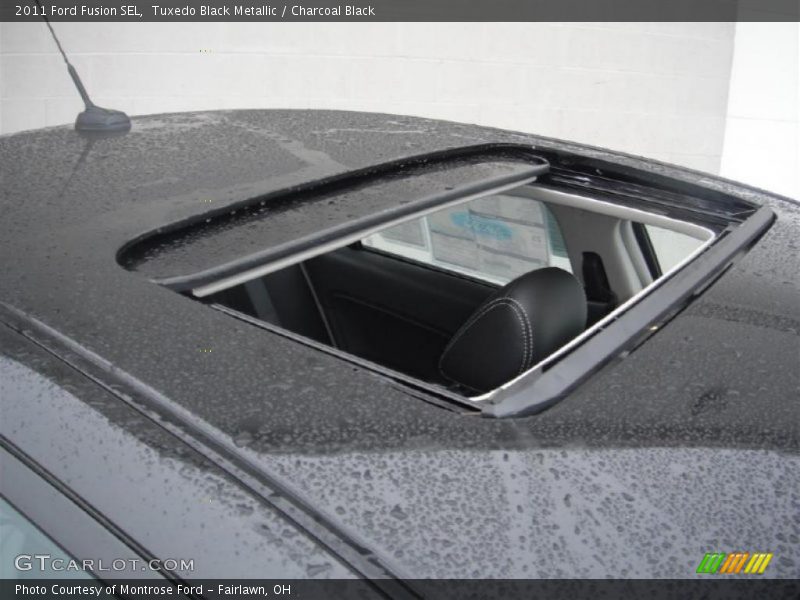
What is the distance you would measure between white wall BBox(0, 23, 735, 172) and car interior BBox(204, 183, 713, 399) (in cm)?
226

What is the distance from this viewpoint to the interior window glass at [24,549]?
81 cm

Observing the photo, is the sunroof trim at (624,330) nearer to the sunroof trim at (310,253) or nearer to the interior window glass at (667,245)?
the sunroof trim at (310,253)

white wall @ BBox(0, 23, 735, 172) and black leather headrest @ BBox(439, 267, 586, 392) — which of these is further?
white wall @ BBox(0, 23, 735, 172)

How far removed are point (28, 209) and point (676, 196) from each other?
1.20 meters

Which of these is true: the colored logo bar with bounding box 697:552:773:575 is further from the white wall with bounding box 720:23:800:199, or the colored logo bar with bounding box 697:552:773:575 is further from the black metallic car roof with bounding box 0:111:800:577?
the white wall with bounding box 720:23:800:199

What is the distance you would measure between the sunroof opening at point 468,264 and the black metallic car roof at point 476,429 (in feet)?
0.19

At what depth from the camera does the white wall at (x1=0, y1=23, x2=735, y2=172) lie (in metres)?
4.38

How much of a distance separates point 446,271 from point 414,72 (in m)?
2.66

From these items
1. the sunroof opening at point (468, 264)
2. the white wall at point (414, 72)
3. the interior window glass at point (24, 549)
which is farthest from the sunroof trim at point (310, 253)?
the white wall at point (414, 72)

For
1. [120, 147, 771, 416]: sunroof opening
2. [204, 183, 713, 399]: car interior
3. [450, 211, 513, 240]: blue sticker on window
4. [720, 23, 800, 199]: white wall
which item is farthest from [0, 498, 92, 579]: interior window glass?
[720, 23, 800, 199]: white wall
